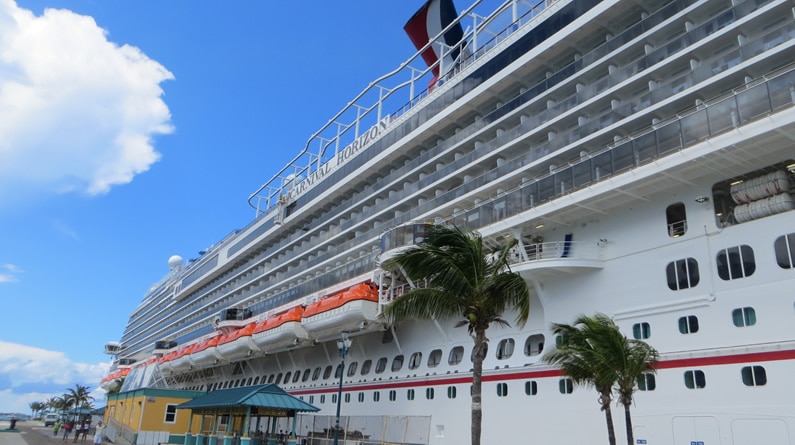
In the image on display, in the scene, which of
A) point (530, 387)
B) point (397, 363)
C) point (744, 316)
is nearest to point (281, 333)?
point (397, 363)

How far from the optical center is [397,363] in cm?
2689

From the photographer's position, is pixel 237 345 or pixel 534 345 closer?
pixel 534 345

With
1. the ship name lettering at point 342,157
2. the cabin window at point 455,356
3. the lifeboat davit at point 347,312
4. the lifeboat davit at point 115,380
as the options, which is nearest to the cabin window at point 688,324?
the cabin window at point 455,356

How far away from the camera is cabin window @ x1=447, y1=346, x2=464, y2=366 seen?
23297mm

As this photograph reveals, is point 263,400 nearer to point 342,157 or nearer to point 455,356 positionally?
point 455,356

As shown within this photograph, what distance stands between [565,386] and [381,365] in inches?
454

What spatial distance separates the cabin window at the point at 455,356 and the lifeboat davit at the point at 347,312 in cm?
428

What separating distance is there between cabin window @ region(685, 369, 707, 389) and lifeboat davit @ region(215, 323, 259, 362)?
27.0 m

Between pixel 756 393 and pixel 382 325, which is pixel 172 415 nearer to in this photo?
pixel 382 325

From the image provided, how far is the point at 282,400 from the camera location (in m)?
23.2

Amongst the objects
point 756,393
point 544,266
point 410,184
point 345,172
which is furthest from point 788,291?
point 345,172

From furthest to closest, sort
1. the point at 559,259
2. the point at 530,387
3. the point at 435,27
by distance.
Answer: the point at 435,27, the point at 530,387, the point at 559,259

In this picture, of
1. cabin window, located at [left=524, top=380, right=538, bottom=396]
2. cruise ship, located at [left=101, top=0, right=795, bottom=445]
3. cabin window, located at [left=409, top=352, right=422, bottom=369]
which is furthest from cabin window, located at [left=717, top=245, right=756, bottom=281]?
cabin window, located at [left=409, top=352, right=422, bottom=369]

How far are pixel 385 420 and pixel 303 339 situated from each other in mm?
10938
